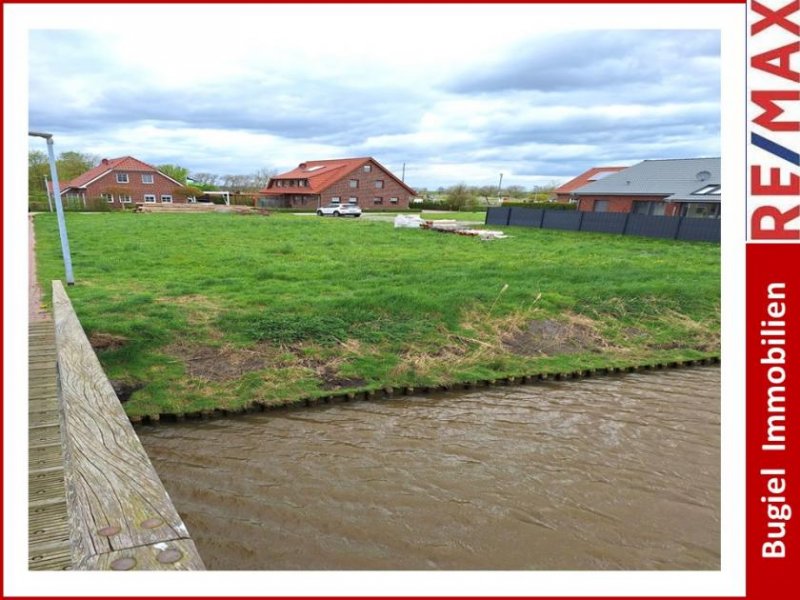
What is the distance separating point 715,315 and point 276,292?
29.2ft

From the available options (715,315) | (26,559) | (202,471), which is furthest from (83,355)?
(715,315)

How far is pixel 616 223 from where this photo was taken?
79.7 ft

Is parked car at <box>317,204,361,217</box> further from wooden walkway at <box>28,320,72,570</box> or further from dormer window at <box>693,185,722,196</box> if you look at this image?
wooden walkway at <box>28,320,72,570</box>

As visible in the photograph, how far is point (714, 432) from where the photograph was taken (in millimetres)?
5855

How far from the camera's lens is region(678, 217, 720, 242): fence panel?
20.7 meters

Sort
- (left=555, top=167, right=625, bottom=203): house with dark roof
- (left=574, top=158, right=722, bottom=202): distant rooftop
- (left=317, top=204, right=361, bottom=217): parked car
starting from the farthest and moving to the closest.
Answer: (left=555, top=167, right=625, bottom=203): house with dark roof < (left=317, top=204, right=361, bottom=217): parked car < (left=574, top=158, right=722, bottom=202): distant rooftop

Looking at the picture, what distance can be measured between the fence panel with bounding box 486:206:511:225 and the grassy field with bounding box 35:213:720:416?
1448cm

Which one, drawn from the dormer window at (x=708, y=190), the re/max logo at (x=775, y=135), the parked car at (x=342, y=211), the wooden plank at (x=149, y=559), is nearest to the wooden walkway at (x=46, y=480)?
the wooden plank at (x=149, y=559)

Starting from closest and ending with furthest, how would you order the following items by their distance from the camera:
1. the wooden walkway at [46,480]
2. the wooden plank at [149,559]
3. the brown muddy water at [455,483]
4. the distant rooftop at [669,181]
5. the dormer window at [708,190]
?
the wooden plank at [149,559]
the wooden walkway at [46,480]
the brown muddy water at [455,483]
the dormer window at [708,190]
the distant rooftop at [669,181]

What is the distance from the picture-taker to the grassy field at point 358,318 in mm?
6973

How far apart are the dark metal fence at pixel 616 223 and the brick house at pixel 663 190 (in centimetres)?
401

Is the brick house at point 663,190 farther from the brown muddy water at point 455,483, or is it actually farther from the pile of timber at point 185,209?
the pile of timber at point 185,209

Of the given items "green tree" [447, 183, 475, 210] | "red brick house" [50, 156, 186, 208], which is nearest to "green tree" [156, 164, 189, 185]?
"red brick house" [50, 156, 186, 208]

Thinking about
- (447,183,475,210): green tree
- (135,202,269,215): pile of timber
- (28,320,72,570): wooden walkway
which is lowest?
(28,320,72,570): wooden walkway
